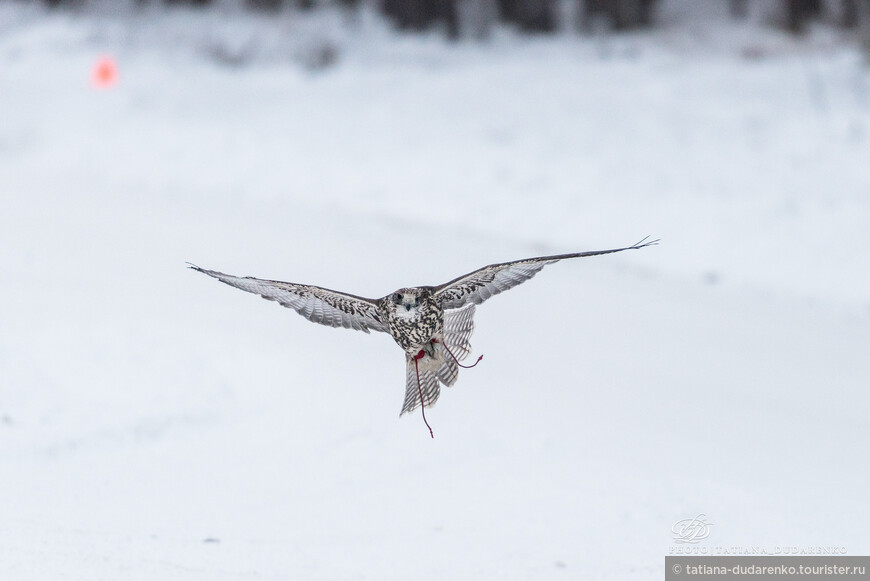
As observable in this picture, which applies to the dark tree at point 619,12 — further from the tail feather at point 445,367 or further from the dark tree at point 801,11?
the tail feather at point 445,367

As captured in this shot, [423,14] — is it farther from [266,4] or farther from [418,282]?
[418,282]

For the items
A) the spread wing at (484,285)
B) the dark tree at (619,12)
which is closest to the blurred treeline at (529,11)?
the dark tree at (619,12)

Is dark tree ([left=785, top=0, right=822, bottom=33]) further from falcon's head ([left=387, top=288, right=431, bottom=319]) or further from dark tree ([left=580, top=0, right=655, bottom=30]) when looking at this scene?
falcon's head ([left=387, top=288, right=431, bottom=319])

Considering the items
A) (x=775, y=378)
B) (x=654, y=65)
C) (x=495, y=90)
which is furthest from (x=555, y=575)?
(x=654, y=65)

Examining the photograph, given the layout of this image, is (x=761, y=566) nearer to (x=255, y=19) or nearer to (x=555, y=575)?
(x=555, y=575)

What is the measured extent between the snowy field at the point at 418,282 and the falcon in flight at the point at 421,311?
950 millimetres

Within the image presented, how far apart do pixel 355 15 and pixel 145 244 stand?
7183mm

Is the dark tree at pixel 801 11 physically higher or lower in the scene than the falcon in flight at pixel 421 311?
higher

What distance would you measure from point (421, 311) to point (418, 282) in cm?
435

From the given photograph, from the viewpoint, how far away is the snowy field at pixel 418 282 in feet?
16.3

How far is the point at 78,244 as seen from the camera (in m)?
8.66

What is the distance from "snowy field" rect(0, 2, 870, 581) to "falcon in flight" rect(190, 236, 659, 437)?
3.12ft

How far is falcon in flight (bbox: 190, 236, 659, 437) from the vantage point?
3.81m

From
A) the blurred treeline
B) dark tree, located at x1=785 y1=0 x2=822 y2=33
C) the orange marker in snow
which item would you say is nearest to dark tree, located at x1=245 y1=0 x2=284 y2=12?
the blurred treeline
